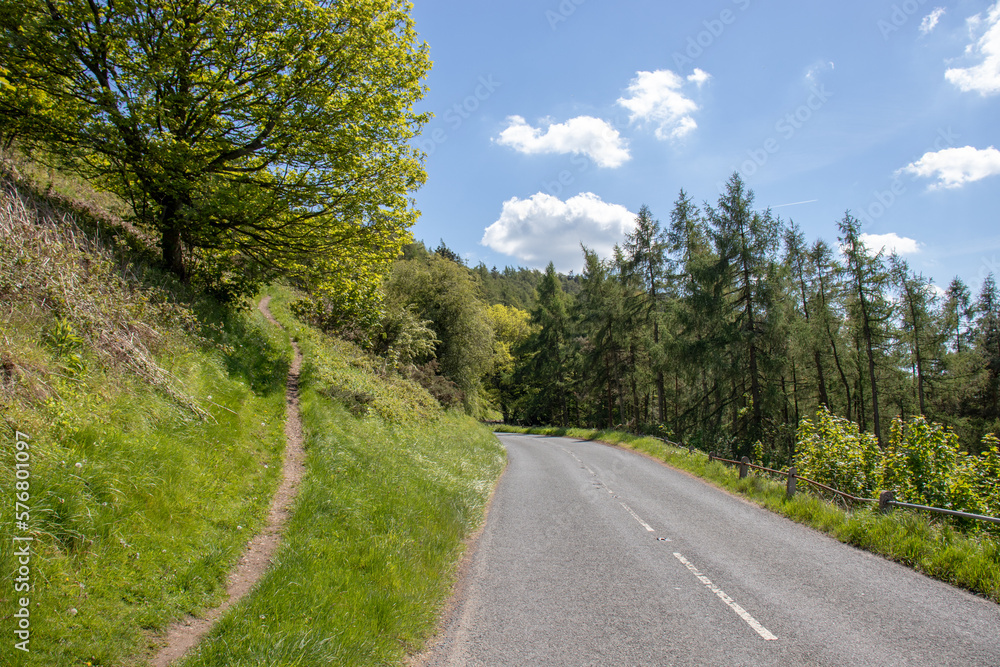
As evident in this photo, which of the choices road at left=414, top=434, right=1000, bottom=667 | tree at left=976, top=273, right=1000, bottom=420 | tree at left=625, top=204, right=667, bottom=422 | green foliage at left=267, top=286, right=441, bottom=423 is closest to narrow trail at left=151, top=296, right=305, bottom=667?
green foliage at left=267, top=286, right=441, bottom=423

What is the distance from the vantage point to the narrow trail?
364cm

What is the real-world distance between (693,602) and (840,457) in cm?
901

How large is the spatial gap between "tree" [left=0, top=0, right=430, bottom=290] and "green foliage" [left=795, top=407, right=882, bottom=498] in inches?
485

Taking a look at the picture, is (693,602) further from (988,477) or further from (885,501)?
(988,477)

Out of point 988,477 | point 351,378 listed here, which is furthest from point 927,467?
point 351,378

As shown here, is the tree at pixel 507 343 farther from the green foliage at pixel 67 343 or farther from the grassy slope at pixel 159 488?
the green foliage at pixel 67 343

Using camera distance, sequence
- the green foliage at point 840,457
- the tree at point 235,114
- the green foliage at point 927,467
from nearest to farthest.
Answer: the tree at point 235,114
the green foliage at point 927,467
the green foliage at point 840,457

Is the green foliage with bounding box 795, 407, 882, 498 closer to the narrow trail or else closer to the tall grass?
the narrow trail

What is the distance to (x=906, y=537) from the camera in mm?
7492

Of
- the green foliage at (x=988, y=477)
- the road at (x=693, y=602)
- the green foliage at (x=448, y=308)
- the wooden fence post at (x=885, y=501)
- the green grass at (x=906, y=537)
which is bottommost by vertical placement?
the road at (x=693, y=602)

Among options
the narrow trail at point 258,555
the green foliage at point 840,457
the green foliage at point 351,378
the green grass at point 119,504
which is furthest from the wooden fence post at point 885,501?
the green foliage at point 351,378

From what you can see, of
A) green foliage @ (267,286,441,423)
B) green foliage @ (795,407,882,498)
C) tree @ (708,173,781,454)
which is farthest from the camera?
tree @ (708,173,781,454)

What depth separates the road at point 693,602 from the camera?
14.6 ft

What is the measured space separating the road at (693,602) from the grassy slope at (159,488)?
0.87 metres
